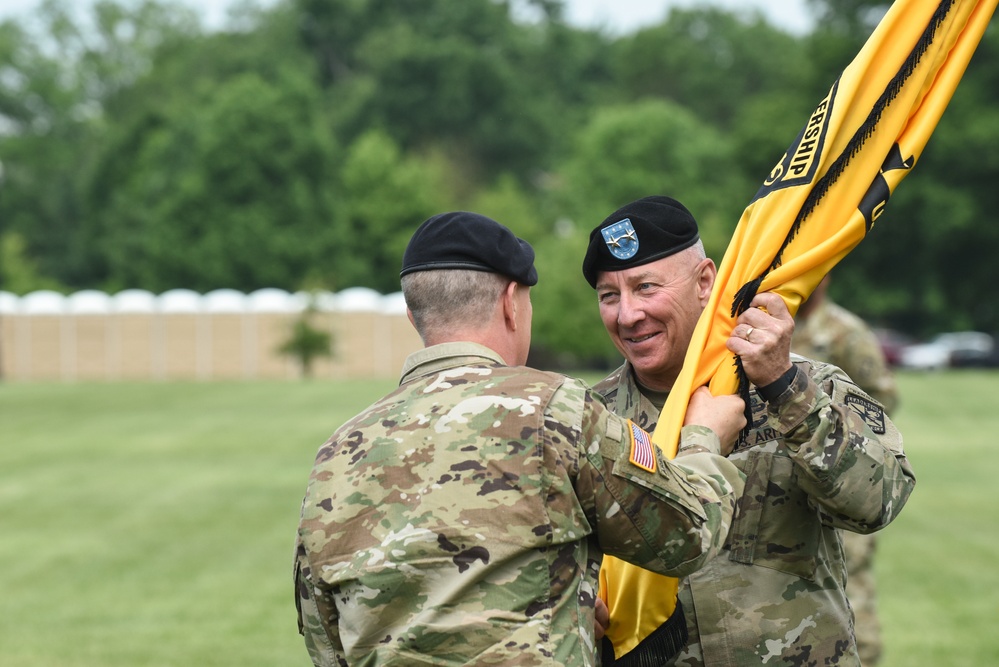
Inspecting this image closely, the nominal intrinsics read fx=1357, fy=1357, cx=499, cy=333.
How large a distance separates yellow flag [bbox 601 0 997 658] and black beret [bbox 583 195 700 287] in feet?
1.00

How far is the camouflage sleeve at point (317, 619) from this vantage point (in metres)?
3.53

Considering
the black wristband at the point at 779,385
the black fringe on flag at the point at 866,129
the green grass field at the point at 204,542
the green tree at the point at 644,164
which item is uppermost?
the green tree at the point at 644,164

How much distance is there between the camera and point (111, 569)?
46.3 ft

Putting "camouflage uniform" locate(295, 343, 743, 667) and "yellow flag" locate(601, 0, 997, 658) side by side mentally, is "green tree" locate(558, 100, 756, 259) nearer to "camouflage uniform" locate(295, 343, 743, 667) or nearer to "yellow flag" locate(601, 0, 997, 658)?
"yellow flag" locate(601, 0, 997, 658)

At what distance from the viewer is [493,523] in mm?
3312

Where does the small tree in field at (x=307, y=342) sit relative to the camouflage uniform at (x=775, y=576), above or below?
below

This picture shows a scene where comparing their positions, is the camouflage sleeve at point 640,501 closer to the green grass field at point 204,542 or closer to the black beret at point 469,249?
the black beret at point 469,249

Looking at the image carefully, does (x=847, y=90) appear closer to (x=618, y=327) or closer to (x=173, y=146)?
(x=618, y=327)

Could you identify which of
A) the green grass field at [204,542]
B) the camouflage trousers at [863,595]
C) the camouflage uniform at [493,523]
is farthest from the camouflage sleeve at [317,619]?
the green grass field at [204,542]

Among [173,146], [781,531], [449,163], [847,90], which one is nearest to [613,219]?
[847,90]

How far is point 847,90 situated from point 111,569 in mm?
11638

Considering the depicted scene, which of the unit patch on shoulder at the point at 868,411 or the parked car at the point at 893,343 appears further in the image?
the parked car at the point at 893,343

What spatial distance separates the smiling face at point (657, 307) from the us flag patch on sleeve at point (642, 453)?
1078 millimetres

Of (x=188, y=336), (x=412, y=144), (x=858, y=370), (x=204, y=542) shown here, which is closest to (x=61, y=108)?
(x=412, y=144)
